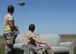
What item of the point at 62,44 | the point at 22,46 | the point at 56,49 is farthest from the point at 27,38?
the point at 62,44

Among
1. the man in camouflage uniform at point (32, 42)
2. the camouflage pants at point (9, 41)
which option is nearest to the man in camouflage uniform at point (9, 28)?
the camouflage pants at point (9, 41)

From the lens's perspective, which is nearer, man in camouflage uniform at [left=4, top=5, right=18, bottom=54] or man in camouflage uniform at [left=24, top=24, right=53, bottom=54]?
man in camouflage uniform at [left=4, top=5, right=18, bottom=54]

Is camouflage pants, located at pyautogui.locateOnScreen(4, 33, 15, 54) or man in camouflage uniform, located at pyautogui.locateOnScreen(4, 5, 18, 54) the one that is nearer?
man in camouflage uniform, located at pyautogui.locateOnScreen(4, 5, 18, 54)

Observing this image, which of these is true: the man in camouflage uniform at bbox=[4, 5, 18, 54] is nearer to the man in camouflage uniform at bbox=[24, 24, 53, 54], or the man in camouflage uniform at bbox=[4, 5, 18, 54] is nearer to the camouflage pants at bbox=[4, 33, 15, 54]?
the camouflage pants at bbox=[4, 33, 15, 54]

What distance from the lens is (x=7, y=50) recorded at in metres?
8.68

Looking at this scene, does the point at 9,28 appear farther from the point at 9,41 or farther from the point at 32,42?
the point at 32,42

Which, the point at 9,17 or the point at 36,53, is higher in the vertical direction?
the point at 9,17

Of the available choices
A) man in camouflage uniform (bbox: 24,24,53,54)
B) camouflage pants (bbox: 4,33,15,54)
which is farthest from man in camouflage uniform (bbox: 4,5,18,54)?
man in camouflage uniform (bbox: 24,24,53,54)

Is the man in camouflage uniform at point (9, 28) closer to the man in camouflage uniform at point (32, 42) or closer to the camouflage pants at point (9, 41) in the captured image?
the camouflage pants at point (9, 41)

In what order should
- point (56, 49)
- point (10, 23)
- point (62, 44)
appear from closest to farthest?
1. point (10, 23)
2. point (56, 49)
3. point (62, 44)

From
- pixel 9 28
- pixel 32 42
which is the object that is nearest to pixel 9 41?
pixel 9 28

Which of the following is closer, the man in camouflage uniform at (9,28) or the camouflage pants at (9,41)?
the man in camouflage uniform at (9,28)

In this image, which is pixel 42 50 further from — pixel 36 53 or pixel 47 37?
pixel 47 37

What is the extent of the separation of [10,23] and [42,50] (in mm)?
1130
